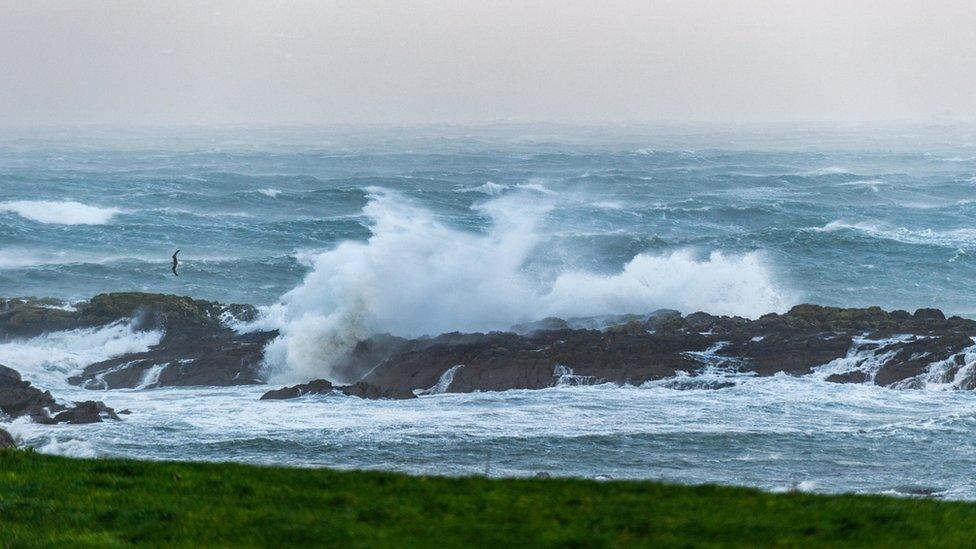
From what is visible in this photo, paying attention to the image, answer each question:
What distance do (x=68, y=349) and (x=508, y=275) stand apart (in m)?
15.7

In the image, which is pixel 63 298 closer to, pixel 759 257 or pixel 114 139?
pixel 759 257

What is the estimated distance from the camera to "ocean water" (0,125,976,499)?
66.1 feet

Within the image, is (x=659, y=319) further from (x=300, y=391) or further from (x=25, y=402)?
(x=25, y=402)

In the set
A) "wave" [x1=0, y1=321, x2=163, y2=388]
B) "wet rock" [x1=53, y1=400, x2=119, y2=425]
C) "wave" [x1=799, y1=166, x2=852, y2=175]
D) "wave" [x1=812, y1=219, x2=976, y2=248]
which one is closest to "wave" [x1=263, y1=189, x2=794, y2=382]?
"wave" [x1=0, y1=321, x2=163, y2=388]

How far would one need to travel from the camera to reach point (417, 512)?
30.4 ft

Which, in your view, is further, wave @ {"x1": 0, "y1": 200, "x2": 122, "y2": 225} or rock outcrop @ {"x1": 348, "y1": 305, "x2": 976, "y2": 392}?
wave @ {"x1": 0, "y1": 200, "x2": 122, "y2": 225}

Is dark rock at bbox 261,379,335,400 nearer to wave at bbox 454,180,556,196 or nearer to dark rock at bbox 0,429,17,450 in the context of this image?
dark rock at bbox 0,429,17,450

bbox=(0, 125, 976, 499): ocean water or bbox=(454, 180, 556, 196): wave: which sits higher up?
bbox=(454, 180, 556, 196): wave

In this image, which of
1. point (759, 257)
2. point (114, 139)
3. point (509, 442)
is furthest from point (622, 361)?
point (114, 139)

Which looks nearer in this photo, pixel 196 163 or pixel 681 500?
pixel 681 500

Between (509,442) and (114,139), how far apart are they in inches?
5327

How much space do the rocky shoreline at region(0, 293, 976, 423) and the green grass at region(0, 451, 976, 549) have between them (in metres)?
12.7

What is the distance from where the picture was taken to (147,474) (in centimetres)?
1117

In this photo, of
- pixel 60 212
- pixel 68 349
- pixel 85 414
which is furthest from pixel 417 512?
pixel 60 212
